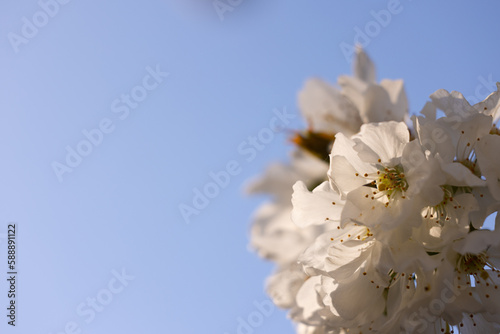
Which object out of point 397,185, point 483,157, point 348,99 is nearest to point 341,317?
point 397,185

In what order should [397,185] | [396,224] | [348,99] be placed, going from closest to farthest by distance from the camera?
[396,224] < [397,185] < [348,99]

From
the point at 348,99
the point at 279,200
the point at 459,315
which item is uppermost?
the point at 348,99

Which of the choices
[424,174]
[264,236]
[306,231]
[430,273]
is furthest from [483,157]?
[264,236]

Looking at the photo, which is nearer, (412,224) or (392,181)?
(412,224)

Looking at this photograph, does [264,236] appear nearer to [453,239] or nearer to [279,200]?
[279,200]

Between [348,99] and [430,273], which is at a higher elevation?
[348,99]

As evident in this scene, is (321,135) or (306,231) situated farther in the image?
(321,135)

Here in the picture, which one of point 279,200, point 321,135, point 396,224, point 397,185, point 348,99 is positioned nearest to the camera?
point 396,224
